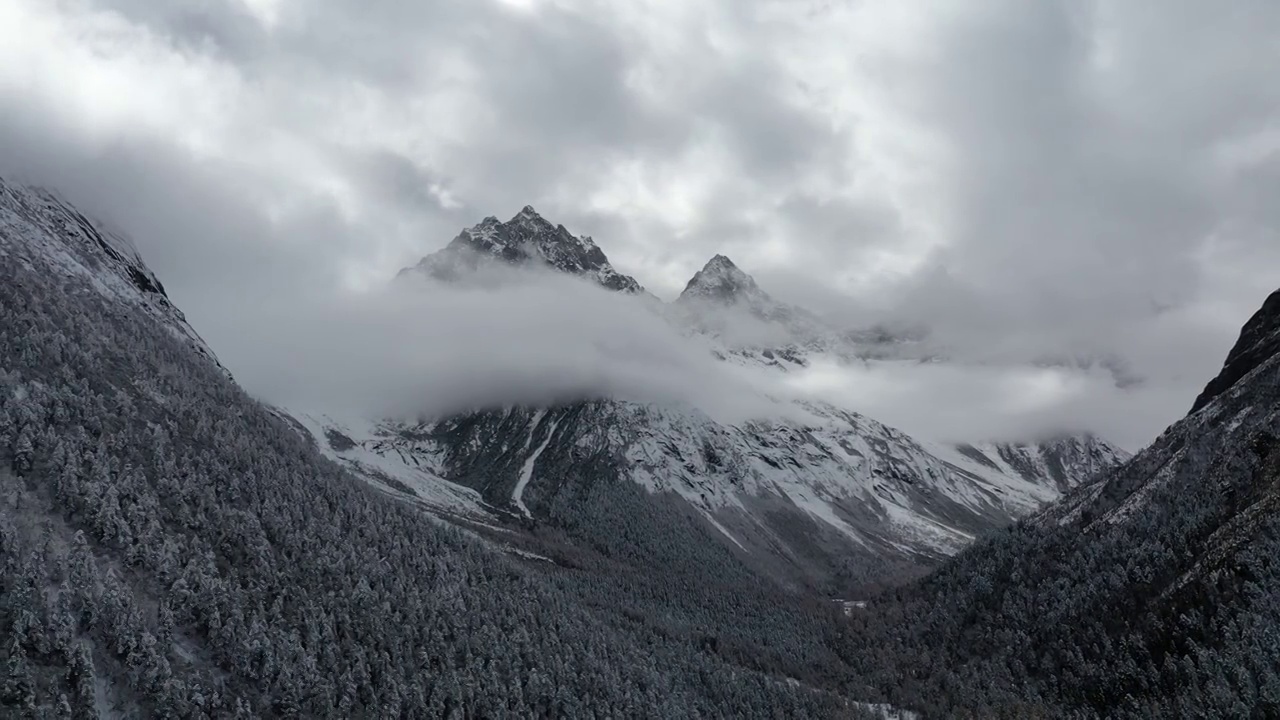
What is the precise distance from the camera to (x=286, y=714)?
135 m

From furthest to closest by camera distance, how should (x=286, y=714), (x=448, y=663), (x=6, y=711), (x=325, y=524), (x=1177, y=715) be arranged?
1. (x=325, y=524)
2. (x=448, y=663)
3. (x=1177, y=715)
4. (x=286, y=714)
5. (x=6, y=711)

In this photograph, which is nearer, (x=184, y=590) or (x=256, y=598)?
(x=184, y=590)

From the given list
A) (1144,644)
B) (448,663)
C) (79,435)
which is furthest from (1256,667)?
(79,435)

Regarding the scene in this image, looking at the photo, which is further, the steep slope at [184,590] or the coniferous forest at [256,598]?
the coniferous forest at [256,598]

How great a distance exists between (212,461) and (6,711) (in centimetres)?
8659

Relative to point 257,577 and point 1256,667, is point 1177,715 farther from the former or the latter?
point 257,577

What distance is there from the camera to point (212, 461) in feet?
601

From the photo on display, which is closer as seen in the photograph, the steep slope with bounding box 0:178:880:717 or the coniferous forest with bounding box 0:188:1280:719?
the steep slope with bounding box 0:178:880:717

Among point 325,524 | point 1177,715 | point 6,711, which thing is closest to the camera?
point 6,711

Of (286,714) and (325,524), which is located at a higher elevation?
(325,524)

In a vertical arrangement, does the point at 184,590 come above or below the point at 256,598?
above

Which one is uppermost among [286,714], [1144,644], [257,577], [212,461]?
[1144,644]

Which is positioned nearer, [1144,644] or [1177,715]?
[1177,715]

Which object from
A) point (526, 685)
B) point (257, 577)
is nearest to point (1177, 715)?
point (526, 685)
